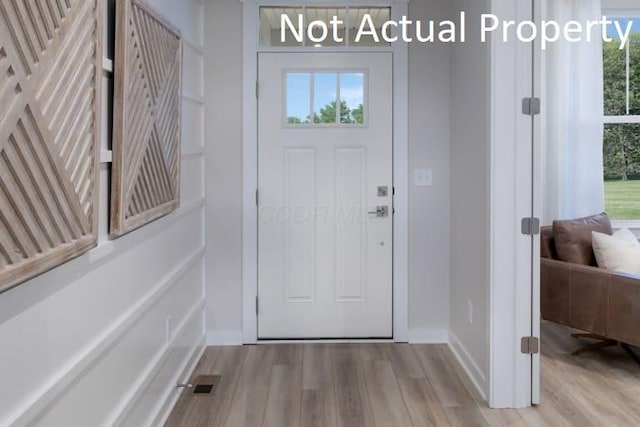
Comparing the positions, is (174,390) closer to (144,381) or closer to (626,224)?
(144,381)

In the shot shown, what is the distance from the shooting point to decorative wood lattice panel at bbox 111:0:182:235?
194 centimetres

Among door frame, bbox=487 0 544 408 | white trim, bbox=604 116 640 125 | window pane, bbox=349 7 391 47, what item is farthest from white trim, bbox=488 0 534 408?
Answer: white trim, bbox=604 116 640 125

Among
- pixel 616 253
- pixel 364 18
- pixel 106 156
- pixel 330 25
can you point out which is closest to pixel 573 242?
pixel 616 253

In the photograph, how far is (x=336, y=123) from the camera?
3760 millimetres

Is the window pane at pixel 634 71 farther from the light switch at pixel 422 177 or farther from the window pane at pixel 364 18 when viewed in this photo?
the window pane at pixel 364 18

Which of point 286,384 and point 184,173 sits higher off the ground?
point 184,173

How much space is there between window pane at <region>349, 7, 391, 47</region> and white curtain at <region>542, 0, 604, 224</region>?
1494 mm

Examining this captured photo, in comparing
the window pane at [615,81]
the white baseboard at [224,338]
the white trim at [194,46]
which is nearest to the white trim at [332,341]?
the white baseboard at [224,338]

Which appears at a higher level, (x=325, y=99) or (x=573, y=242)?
(x=325, y=99)

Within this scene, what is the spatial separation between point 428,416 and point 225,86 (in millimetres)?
2360

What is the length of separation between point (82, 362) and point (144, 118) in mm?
965

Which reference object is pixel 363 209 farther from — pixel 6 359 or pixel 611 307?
pixel 6 359

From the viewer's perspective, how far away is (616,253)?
3.54 meters

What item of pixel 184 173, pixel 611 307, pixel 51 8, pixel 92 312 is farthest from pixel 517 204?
pixel 51 8
